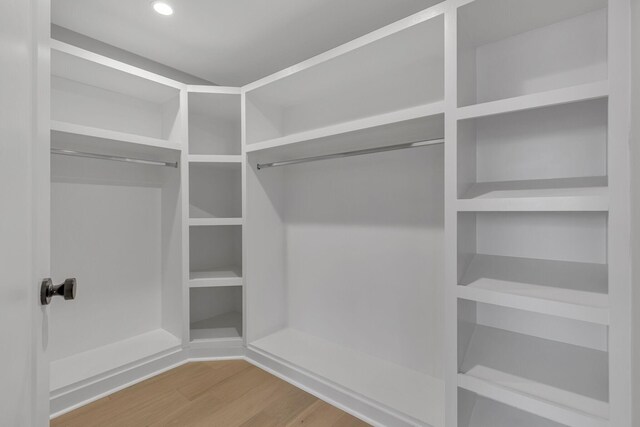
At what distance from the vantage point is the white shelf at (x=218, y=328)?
7.43ft

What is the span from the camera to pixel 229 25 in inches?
72.6

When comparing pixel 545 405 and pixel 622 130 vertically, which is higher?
pixel 622 130

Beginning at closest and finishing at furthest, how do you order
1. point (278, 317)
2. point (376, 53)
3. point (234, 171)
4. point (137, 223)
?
point (376, 53) < point (137, 223) < point (278, 317) < point (234, 171)

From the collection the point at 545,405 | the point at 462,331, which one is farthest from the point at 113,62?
the point at 545,405

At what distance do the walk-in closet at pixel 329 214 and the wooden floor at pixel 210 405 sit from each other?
18 millimetres

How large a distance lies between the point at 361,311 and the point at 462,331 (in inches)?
33.4

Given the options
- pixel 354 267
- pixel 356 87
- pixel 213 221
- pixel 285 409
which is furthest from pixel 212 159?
pixel 285 409

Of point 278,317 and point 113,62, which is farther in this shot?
point 278,317

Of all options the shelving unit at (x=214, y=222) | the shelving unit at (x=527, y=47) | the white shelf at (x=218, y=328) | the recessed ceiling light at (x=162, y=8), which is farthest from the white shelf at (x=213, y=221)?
the shelving unit at (x=527, y=47)

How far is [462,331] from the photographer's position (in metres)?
1.27

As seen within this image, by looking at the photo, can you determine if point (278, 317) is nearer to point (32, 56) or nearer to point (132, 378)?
point (132, 378)

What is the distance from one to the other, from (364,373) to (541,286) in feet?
3.57

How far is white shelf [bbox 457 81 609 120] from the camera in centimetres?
98

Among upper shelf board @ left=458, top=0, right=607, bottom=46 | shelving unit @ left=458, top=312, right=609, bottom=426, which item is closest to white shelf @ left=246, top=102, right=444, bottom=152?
upper shelf board @ left=458, top=0, right=607, bottom=46
